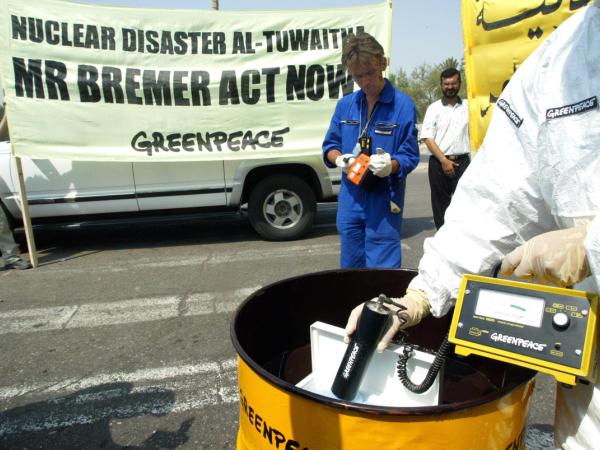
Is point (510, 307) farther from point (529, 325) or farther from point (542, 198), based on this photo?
point (542, 198)

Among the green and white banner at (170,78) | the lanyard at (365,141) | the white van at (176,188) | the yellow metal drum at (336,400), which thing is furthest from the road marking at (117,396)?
the green and white banner at (170,78)

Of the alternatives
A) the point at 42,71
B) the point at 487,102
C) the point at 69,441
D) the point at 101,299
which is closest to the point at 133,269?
the point at 101,299

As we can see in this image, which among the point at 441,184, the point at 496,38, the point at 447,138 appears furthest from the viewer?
the point at 441,184

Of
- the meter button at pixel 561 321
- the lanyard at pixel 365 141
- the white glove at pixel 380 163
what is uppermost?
the lanyard at pixel 365 141

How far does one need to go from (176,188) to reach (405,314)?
4.60m

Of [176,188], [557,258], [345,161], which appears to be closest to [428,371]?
[557,258]

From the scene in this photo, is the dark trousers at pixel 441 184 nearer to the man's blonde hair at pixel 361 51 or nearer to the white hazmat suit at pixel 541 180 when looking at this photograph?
the man's blonde hair at pixel 361 51

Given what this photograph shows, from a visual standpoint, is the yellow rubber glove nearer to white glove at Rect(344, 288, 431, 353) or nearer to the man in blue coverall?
white glove at Rect(344, 288, 431, 353)

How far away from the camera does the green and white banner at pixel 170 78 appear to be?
15.8 ft

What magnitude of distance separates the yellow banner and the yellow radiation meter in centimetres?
139

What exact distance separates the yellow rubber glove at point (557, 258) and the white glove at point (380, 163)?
1516 millimetres

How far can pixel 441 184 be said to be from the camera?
4.88 meters

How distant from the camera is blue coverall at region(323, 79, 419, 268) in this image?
2.62m

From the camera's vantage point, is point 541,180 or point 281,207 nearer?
point 541,180
